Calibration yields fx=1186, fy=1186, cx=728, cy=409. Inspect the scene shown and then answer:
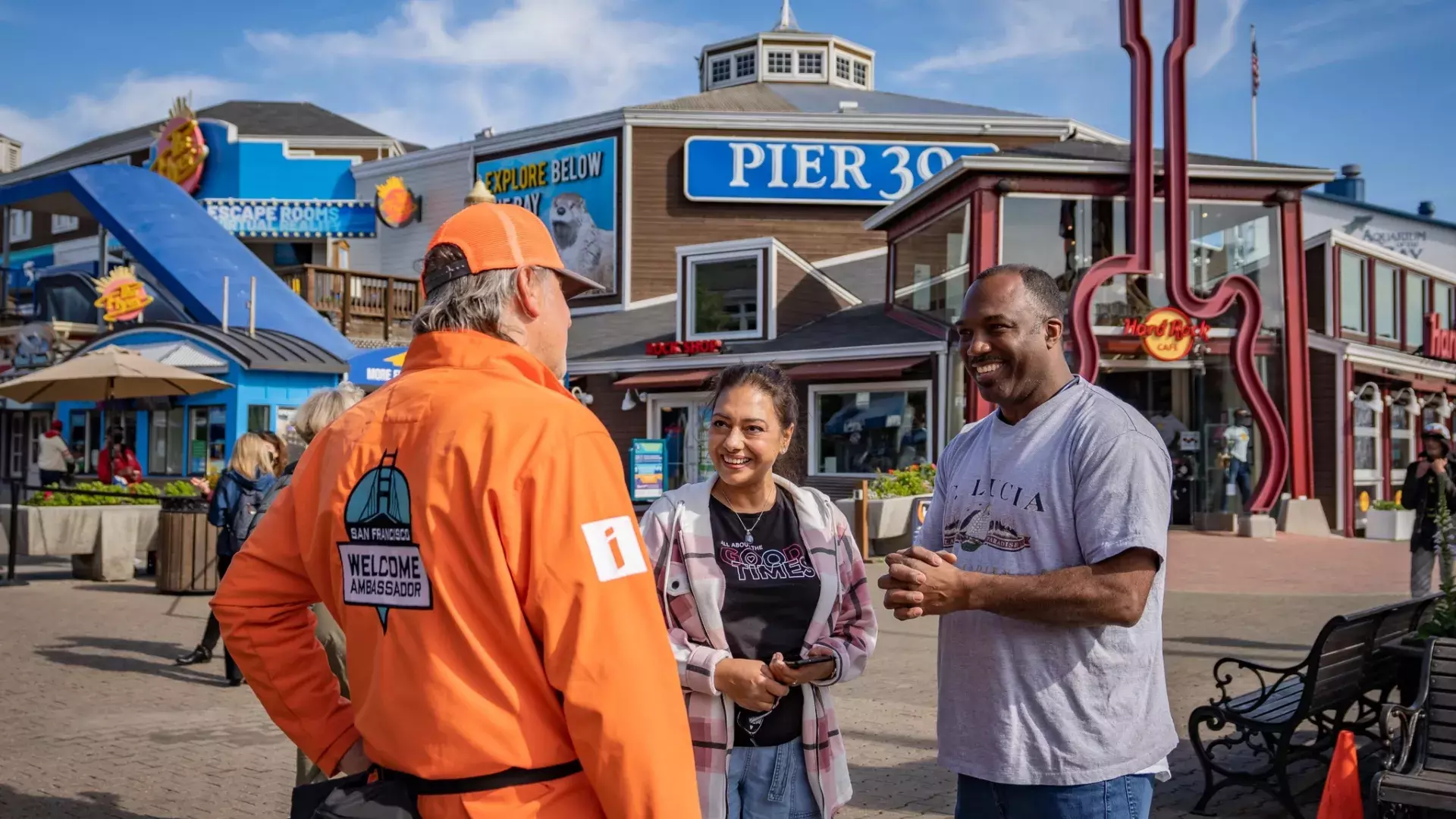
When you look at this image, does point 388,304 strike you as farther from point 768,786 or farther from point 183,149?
point 768,786

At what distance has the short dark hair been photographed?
8.98ft

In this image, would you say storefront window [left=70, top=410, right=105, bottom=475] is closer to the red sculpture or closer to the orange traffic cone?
the red sculpture

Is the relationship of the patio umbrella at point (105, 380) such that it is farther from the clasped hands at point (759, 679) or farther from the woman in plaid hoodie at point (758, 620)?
the clasped hands at point (759, 679)

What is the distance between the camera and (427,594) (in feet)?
6.28

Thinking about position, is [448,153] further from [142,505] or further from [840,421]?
[142,505]

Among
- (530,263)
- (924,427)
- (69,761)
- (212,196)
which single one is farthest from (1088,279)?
(212,196)

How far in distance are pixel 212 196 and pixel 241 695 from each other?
87.0 feet

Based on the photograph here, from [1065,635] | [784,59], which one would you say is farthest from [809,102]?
[1065,635]

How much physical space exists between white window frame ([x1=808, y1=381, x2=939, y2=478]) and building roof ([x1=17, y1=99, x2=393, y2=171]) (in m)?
17.2

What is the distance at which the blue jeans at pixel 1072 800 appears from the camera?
2.51 metres

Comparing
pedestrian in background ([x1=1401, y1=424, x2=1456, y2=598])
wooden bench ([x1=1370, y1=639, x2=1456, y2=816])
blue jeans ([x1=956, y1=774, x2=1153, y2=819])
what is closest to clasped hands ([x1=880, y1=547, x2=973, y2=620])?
blue jeans ([x1=956, y1=774, x2=1153, y2=819])

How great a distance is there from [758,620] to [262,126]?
36327mm

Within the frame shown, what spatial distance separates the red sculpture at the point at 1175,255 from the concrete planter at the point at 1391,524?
1804 mm

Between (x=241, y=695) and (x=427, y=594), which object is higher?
(x=427, y=594)
